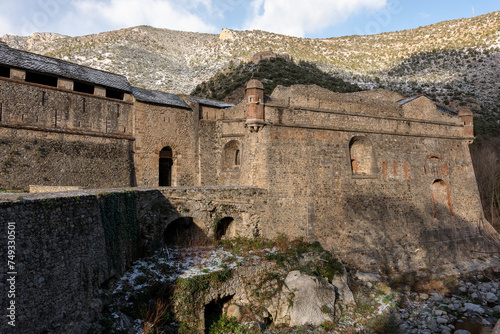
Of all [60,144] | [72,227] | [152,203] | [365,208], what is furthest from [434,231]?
[60,144]

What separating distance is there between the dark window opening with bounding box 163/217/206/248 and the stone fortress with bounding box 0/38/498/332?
374 mm

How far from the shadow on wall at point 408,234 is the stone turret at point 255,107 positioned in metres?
6.36

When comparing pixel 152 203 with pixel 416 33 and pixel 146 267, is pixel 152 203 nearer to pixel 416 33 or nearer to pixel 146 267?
pixel 146 267

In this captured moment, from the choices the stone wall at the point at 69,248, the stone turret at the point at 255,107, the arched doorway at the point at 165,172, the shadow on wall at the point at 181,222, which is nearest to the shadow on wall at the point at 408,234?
the shadow on wall at the point at 181,222

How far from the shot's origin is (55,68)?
15266 millimetres

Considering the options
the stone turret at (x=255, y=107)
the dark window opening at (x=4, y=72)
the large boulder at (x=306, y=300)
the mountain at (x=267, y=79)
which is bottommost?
the large boulder at (x=306, y=300)

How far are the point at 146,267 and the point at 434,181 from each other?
1778cm

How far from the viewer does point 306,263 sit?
1259cm

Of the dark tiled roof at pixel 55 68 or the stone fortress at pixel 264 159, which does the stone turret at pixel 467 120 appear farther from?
the dark tiled roof at pixel 55 68

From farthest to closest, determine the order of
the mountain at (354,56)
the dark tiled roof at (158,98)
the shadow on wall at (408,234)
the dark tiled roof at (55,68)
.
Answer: the mountain at (354,56) < the dark tiled roof at (158,98) < the shadow on wall at (408,234) < the dark tiled roof at (55,68)

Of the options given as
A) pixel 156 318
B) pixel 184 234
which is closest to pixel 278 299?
pixel 156 318

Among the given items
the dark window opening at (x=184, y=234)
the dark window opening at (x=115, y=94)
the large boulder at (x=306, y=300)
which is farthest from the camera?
the dark window opening at (x=115, y=94)

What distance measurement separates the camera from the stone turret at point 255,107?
14.7 meters

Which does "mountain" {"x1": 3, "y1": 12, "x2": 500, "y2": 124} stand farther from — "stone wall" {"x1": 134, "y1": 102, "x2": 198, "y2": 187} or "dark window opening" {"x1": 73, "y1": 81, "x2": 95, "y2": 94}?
"dark window opening" {"x1": 73, "y1": 81, "x2": 95, "y2": 94}
